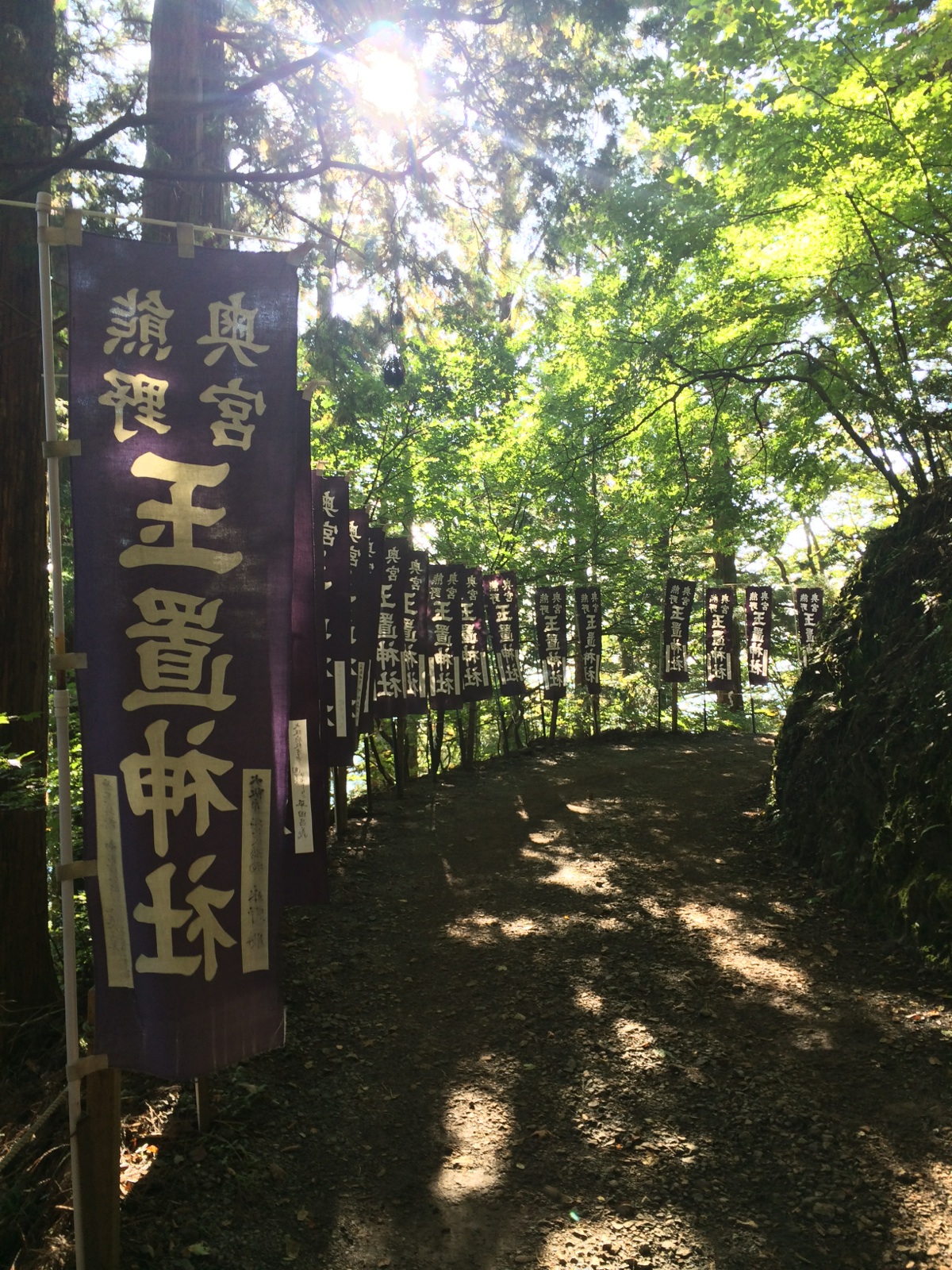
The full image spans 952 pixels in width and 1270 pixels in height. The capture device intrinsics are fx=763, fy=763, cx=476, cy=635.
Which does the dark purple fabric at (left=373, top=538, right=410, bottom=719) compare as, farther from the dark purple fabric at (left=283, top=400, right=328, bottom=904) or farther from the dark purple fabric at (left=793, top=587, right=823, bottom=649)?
the dark purple fabric at (left=793, top=587, right=823, bottom=649)

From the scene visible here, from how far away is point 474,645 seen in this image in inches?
456

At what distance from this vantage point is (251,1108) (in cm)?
378

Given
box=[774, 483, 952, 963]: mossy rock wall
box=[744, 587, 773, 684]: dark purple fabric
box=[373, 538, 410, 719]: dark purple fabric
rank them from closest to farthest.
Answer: box=[774, 483, 952, 963]: mossy rock wall
box=[373, 538, 410, 719]: dark purple fabric
box=[744, 587, 773, 684]: dark purple fabric

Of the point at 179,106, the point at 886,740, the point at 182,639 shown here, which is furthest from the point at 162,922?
the point at 886,740

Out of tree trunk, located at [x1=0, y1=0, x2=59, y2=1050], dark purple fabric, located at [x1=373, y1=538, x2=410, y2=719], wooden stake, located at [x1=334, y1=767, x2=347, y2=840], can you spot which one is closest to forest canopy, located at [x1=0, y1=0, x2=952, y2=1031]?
tree trunk, located at [x1=0, y1=0, x2=59, y2=1050]

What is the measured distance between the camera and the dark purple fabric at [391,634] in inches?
376

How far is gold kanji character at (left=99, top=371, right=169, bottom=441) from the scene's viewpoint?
8.89 ft

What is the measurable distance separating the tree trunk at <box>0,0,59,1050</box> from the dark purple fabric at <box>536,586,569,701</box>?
365 inches

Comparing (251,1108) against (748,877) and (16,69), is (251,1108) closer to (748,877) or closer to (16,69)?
(748,877)

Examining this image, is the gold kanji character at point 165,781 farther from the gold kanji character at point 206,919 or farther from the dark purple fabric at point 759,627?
the dark purple fabric at point 759,627

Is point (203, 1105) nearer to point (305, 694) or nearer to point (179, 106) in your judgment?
point (305, 694)

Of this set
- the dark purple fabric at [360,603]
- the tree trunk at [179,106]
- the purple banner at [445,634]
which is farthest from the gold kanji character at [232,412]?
the purple banner at [445,634]

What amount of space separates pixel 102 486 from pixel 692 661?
18.5m

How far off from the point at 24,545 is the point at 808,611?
13.6m
